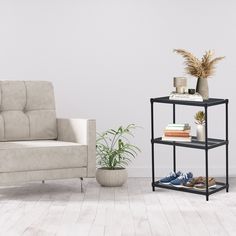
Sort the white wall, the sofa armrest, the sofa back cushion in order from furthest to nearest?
the white wall → the sofa back cushion → the sofa armrest

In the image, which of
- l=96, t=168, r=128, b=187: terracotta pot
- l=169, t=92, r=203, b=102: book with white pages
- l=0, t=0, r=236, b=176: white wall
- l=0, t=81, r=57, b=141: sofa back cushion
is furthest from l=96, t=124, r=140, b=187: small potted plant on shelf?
l=169, t=92, r=203, b=102: book with white pages

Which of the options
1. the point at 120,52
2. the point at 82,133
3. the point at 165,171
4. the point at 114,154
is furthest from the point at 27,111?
the point at 165,171

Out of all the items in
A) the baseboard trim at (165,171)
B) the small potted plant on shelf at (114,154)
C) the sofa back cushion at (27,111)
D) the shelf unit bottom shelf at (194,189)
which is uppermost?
the sofa back cushion at (27,111)

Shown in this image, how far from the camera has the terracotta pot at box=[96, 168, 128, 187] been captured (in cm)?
551

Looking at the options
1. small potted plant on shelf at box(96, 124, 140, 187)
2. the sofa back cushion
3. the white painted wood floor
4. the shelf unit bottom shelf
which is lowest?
the white painted wood floor

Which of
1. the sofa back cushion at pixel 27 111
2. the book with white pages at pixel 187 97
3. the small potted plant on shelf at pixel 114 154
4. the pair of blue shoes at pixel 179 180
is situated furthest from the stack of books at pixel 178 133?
the sofa back cushion at pixel 27 111

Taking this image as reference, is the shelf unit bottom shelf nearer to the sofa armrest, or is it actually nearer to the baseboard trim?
the sofa armrest

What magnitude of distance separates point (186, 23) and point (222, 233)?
258cm

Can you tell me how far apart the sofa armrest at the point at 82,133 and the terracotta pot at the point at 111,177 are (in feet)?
0.95

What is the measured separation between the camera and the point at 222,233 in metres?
3.96

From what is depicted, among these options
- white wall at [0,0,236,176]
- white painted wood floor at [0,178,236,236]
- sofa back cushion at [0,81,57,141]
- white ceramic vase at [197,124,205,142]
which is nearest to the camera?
white painted wood floor at [0,178,236,236]

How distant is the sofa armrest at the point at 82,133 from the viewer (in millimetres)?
5238

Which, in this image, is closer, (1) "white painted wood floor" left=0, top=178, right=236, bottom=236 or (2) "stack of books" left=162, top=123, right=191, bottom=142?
(1) "white painted wood floor" left=0, top=178, right=236, bottom=236

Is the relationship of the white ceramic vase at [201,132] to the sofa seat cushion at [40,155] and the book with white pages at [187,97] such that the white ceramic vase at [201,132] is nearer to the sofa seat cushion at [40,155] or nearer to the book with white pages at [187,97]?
the book with white pages at [187,97]
